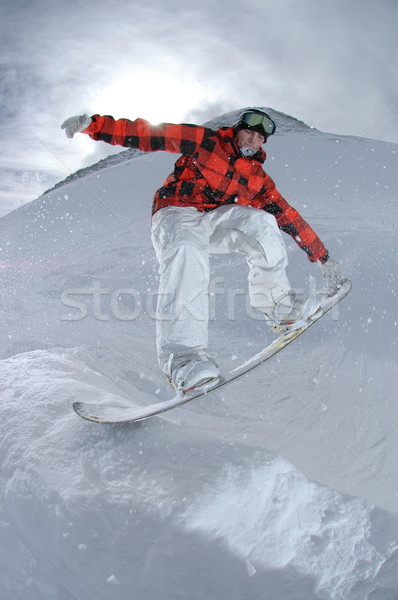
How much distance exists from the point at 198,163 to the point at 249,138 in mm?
383


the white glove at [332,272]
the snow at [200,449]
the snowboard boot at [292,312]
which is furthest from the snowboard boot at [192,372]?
the white glove at [332,272]

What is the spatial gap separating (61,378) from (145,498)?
1442 mm

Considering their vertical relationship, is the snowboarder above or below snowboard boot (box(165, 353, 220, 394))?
above

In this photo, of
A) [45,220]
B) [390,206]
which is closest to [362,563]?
[390,206]

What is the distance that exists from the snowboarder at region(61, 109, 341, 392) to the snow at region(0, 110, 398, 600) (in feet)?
2.00

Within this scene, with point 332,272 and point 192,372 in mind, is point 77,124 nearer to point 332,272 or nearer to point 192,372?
point 192,372

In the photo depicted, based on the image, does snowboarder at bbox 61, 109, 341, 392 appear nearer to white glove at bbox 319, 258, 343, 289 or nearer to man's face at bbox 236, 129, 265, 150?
man's face at bbox 236, 129, 265, 150

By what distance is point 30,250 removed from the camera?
30.0 feet

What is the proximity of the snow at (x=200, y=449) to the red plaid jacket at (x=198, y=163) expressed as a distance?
1566mm

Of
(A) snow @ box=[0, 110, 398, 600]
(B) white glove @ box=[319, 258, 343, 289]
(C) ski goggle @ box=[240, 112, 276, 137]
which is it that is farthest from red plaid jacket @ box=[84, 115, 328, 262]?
(A) snow @ box=[0, 110, 398, 600]

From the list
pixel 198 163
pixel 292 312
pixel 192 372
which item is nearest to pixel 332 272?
pixel 292 312

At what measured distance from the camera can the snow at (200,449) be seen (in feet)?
6.12

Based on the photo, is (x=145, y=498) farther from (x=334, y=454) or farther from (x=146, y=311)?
(x=146, y=311)

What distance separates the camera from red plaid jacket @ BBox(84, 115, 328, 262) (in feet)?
8.14
